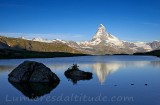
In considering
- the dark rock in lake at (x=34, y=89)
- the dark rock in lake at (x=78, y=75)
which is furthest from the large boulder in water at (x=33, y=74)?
the dark rock in lake at (x=78, y=75)

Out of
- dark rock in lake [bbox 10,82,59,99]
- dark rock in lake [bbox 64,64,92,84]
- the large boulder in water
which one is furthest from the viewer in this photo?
dark rock in lake [bbox 64,64,92,84]

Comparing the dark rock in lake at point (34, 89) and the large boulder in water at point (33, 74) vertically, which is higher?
the large boulder in water at point (33, 74)

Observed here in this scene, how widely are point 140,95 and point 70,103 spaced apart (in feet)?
36.1

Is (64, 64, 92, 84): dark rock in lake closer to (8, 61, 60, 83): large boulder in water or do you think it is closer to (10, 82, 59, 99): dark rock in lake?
(8, 61, 60, 83): large boulder in water

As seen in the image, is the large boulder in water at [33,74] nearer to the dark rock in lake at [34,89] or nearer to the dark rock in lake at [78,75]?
the dark rock in lake at [34,89]

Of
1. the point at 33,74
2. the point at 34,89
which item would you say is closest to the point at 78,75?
the point at 33,74

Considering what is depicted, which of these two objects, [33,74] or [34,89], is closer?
[34,89]

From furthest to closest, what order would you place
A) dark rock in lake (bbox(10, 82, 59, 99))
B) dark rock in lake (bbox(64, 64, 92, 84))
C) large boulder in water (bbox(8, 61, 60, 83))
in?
dark rock in lake (bbox(64, 64, 92, 84)), large boulder in water (bbox(8, 61, 60, 83)), dark rock in lake (bbox(10, 82, 59, 99))

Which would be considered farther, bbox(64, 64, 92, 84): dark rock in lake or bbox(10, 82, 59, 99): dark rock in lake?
bbox(64, 64, 92, 84): dark rock in lake

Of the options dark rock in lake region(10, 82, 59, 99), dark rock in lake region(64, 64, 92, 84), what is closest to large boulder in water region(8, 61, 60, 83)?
dark rock in lake region(10, 82, 59, 99)

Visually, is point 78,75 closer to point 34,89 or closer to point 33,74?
point 33,74

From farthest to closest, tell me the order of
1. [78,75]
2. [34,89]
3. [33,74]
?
[78,75] < [33,74] < [34,89]

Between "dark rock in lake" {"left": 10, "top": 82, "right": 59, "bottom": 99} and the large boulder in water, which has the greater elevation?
the large boulder in water

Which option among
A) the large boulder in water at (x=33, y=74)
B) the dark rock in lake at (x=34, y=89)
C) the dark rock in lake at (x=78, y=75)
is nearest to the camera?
the dark rock in lake at (x=34, y=89)
